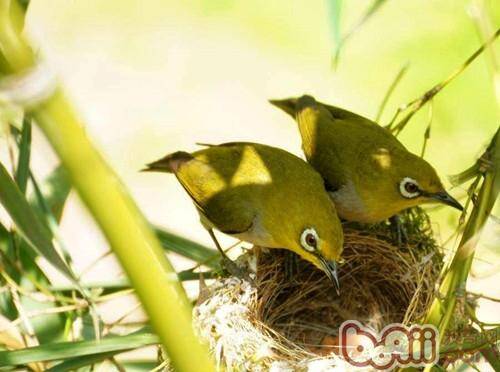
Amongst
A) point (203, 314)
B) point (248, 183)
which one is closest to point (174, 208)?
point (248, 183)

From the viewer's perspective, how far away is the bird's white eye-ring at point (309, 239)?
3.45m

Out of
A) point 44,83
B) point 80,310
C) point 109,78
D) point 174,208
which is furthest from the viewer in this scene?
point 109,78

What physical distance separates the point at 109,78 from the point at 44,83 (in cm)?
792

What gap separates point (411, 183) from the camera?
11.6ft

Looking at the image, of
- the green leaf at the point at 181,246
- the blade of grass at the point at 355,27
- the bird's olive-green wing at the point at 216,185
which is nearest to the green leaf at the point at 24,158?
the green leaf at the point at 181,246

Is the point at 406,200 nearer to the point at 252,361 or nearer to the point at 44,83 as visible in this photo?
the point at 252,361

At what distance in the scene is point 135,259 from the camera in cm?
118

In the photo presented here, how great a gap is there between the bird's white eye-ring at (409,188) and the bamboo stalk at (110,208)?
2.39m

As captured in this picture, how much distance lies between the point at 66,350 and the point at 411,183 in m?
1.59

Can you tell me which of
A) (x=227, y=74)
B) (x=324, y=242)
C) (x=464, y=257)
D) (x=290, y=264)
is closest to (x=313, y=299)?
(x=290, y=264)

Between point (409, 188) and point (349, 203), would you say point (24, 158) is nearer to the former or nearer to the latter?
point (349, 203)

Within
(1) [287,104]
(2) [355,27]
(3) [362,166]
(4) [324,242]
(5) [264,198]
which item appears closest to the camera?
(2) [355,27]

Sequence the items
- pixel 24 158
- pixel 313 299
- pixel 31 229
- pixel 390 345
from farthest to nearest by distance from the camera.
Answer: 1. pixel 313 299
2. pixel 24 158
3. pixel 390 345
4. pixel 31 229

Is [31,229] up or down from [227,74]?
down
